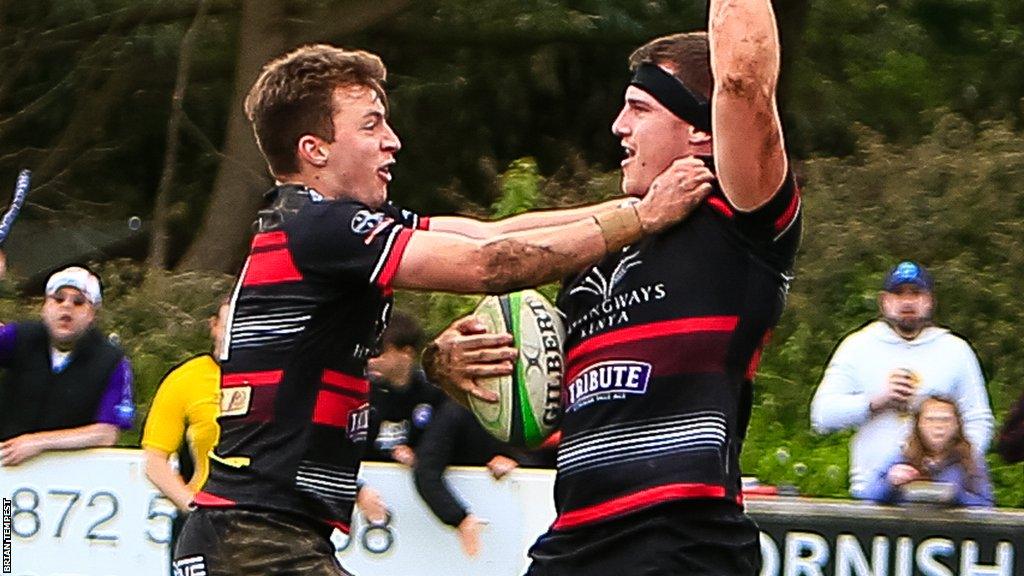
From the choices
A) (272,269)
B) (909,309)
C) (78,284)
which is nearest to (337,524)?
(272,269)

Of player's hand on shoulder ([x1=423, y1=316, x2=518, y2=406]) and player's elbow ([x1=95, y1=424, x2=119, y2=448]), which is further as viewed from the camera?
player's elbow ([x1=95, y1=424, x2=119, y2=448])

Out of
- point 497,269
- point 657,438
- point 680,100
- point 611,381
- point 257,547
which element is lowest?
point 257,547

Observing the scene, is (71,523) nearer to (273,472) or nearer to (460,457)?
(460,457)

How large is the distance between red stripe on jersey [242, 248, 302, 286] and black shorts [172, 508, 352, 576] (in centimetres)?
51

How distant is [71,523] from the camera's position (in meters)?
8.16

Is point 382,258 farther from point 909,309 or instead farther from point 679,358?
point 909,309

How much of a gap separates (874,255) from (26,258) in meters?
7.74

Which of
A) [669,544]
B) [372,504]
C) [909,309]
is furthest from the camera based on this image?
[909,309]

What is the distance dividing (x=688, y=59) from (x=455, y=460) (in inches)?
145

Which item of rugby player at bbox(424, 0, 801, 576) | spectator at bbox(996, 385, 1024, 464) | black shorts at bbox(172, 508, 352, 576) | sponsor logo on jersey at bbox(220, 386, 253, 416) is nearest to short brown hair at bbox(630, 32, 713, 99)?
rugby player at bbox(424, 0, 801, 576)

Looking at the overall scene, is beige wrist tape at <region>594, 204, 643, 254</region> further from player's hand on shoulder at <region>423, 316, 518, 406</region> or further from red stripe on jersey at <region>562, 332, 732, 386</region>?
player's hand on shoulder at <region>423, 316, 518, 406</region>

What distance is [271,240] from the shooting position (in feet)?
14.6

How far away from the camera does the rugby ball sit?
432 centimetres

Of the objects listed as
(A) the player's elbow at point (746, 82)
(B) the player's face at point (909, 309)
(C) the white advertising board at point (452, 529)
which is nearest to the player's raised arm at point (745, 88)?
(A) the player's elbow at point (746, 82)
